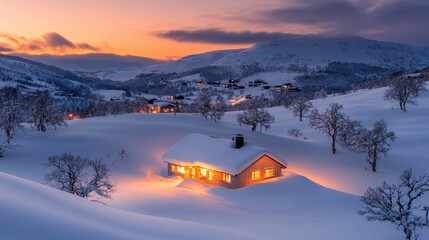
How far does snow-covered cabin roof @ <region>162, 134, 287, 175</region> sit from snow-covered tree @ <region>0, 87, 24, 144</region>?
20876mm

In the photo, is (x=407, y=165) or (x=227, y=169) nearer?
(x=227, y=169)

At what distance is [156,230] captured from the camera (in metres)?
11.8

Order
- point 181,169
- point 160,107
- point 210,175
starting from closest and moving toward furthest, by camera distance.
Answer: point 210,175 → point 181,169 → point 160,107

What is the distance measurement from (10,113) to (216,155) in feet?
90.4

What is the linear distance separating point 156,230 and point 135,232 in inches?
37.5

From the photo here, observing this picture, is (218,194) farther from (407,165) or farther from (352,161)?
(407,165)

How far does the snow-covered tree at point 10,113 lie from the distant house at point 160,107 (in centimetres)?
7284

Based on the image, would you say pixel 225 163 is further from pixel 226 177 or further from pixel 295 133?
pixel 295 133

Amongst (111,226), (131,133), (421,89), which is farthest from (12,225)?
(421,89)

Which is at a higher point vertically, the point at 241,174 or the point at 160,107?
the point at 160,107

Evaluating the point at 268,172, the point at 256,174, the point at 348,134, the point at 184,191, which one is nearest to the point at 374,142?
the point at 348,134

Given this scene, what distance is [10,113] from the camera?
49688 millimetres

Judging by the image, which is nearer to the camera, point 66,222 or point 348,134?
point 66,222

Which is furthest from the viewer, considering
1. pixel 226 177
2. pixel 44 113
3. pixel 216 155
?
pixel 44 113
